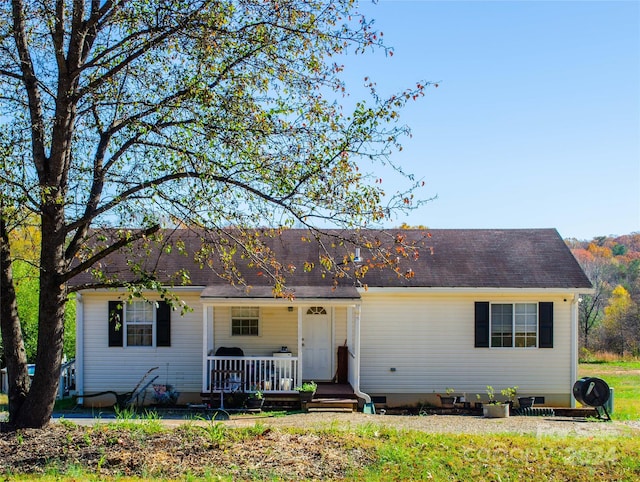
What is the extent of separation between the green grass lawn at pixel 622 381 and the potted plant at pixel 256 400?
27.1 feet

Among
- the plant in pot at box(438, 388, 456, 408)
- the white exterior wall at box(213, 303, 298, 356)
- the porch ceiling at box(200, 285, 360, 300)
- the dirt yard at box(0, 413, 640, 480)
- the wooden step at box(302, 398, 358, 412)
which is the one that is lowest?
the plant in pot at box(438, 388, 456, 408)

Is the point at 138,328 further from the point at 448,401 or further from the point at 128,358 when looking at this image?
the point at 448,401

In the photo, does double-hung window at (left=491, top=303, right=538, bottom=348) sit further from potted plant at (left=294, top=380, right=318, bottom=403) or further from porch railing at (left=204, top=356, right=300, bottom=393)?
porch railing at (left=204, top=356, right=300, bottom=393)

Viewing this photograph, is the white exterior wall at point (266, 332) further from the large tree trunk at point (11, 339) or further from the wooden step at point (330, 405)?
the large tree trunk at point (11, 339)

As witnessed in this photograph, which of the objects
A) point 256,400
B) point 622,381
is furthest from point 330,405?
point 622,381

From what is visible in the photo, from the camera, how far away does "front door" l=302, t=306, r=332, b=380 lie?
19.7 metres

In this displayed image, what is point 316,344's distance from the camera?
780 inches

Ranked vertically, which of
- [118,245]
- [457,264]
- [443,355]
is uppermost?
[118,245]

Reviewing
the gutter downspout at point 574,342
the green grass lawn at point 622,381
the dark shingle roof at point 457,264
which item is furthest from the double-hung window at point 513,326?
the green grass lawn at point 622,381

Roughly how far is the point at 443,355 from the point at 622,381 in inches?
429

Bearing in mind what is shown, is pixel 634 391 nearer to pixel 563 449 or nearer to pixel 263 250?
pixel 563 449

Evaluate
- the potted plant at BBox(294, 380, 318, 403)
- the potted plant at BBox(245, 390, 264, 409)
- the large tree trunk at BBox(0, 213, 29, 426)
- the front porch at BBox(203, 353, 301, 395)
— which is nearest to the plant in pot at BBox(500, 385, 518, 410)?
the potted plant at BBox(294, 380, 318, 403)

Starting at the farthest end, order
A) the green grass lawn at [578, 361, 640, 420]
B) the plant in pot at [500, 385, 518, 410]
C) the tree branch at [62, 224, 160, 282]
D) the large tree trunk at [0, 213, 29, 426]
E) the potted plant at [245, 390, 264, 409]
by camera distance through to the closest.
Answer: the green grass lawn at [578, 361, 640, 420] < the plant in pot at [500, 385, 518, 410] < the potted plant at [245, 390, 264, 409] < the large tree trunk at [0, 213, 29, 426] < the tree branch at [62, 224, 160, 282]

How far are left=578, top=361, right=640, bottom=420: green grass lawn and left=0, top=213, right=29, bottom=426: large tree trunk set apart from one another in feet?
42.8
